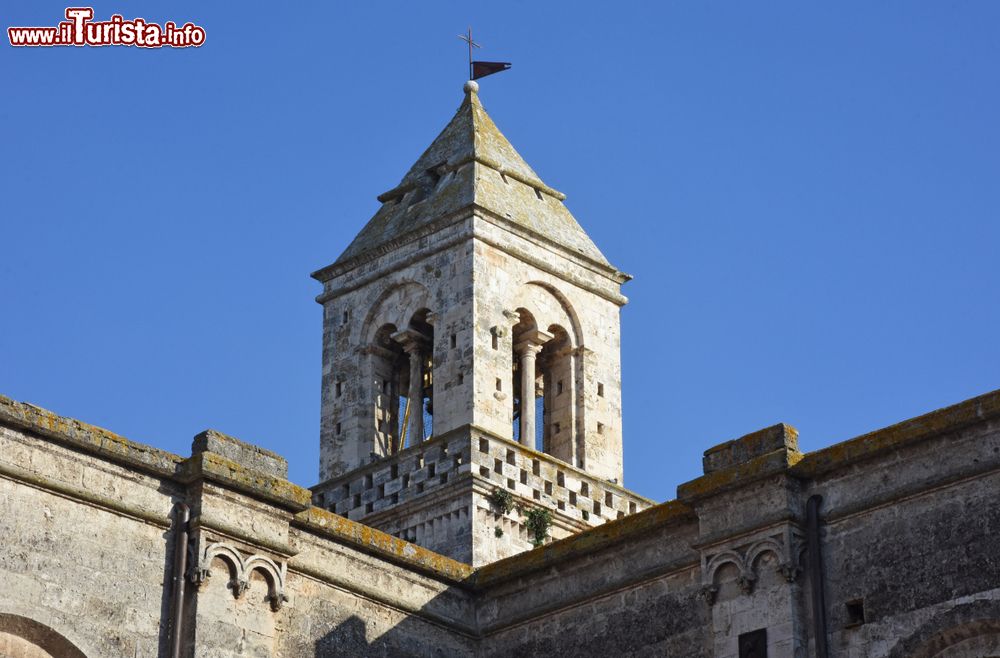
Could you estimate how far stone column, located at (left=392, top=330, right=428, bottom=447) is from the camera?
36.8 meters

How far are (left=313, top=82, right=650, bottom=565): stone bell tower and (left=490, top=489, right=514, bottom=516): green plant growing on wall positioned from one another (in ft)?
0.10

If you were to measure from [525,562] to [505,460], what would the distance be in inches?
364

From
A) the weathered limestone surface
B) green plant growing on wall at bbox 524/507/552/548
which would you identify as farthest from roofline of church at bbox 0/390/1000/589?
green plant growing on wall at bbox 524/507/552/548

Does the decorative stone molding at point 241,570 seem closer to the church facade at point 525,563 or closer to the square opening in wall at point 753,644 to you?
the church facade at point 525,563

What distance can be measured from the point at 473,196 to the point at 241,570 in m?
15.2

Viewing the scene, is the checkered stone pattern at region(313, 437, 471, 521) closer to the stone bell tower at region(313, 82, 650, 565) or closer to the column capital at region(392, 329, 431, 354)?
the stone bell tower at region(313, 82, 650, 565)

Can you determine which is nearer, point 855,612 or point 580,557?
point 855,612

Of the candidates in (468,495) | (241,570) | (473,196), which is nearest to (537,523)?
(468,495)

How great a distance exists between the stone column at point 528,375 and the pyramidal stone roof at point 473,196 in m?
1.74

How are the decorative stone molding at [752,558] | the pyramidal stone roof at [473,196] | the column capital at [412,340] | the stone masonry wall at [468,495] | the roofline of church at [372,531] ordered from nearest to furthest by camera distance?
the roofline of church at [372,531] → the decorative stone molding at [752,558] → the stone masonry wall at [468,495] → the column capital at [412,340] → the pyramidal stone roof at [473,196]

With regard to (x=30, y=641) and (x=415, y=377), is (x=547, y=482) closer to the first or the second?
(x=415, y=377)

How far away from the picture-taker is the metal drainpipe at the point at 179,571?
22453 millimetres

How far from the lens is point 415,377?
37.4 metres

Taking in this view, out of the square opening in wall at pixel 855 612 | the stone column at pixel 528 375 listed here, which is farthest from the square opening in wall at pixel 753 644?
the stone column at pixel 528 375
